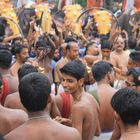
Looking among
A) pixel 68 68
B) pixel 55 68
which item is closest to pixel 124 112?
pixel 68 68

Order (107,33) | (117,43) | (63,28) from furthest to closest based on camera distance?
(63,28)
(107,33)
(117,43)

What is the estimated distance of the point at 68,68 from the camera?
14.6 ft

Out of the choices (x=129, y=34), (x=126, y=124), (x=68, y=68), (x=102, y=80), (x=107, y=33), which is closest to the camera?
(x=126, y=124)

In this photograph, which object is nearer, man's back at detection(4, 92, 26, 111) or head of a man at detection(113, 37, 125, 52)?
man's back at detection(4, 92, 26, 111)

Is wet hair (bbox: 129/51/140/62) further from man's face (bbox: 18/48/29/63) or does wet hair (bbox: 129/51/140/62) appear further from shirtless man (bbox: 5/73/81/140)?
shirtless man (bbox: 5/73/81/140)

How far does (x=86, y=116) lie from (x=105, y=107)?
0.85 m

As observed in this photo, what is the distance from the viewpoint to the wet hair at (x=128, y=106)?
3.28m

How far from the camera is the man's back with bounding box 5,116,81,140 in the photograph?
3.32m

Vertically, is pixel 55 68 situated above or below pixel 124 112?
below

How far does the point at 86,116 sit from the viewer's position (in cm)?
430

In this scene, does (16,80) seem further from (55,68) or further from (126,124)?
(126,124)

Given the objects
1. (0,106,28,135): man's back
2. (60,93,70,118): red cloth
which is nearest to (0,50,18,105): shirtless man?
(60,93,70,118): red cloth

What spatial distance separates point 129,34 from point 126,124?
9.28 metres

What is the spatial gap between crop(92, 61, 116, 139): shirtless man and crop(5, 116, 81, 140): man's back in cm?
173
